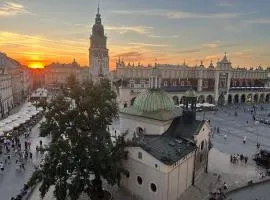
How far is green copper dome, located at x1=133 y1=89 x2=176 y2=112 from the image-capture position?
2762 centimetres

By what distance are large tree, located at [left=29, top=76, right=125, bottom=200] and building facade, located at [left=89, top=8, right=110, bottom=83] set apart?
2905 inches

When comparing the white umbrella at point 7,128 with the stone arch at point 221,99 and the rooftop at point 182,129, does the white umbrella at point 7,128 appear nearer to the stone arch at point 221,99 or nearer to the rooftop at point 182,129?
the rooftop at point 182,129

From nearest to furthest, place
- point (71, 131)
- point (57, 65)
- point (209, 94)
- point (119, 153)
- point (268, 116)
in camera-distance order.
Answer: point (71, 131), point (119, 153), point (268, 116), point (209, 94), point (57, 65)

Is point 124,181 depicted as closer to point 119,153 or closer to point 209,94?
point 119,153

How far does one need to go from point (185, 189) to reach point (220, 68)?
71949mm

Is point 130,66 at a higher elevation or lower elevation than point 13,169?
higher

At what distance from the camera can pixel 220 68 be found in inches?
3497

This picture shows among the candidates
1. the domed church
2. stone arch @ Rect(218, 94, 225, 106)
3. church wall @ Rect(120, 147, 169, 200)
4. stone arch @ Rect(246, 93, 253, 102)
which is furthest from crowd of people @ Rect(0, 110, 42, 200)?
stone arch @ Rect(246, 93, 253, 102)

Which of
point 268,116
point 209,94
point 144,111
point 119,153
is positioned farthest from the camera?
point 209,94

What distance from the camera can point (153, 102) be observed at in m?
27.7

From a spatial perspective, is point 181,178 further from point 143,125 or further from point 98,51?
point 98,51

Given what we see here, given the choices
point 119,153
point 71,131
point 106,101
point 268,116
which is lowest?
point 268,116

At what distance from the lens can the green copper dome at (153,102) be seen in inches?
1088

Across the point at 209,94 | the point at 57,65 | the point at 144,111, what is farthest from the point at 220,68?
the point at 57,65
